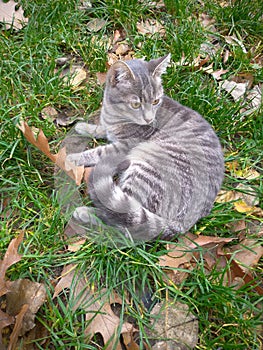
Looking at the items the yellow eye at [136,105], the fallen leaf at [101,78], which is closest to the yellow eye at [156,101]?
the yellow eye at [136,105]

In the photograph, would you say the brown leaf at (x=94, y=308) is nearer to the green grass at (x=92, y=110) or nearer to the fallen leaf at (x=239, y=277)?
the green grass at (x=92, y=110)

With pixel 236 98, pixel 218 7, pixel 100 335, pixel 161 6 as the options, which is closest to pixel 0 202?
pixel 100 335

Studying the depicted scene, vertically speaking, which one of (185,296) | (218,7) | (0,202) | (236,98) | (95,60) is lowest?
(185,296)

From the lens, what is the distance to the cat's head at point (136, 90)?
2672 millimetres

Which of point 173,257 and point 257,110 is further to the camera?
point 257,110

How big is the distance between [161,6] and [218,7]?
58cm

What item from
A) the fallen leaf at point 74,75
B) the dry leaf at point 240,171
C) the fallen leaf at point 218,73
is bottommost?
the dry leaf at point 240,171

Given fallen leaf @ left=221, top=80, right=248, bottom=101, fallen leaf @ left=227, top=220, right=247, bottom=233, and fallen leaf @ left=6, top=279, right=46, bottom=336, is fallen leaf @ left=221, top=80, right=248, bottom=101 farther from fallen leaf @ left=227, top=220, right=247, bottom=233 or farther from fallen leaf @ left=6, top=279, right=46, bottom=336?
fallen leaf @ left=6, top=279, right=46, bottom=336

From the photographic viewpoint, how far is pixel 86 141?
297 centimetres

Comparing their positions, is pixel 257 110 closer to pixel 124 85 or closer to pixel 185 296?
pixel 124 85

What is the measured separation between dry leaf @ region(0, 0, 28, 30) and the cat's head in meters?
1.29

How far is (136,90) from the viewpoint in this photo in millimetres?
2697

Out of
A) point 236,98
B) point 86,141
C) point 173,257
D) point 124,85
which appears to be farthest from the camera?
point 236,98

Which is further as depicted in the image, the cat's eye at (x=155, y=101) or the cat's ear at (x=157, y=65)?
the cat's eye at (x=155, y=101)
